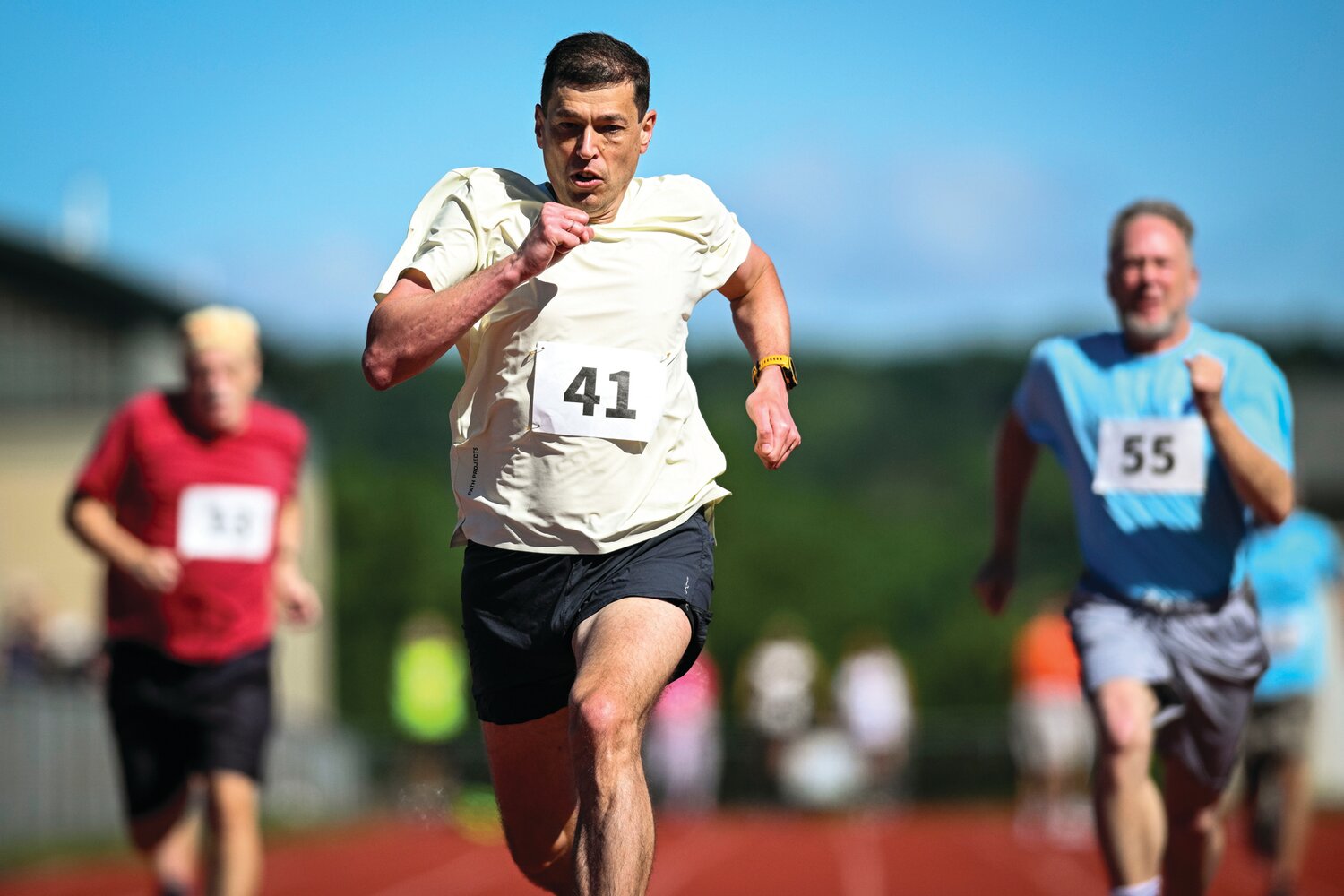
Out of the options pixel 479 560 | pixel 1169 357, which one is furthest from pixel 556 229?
pixel 1169 357

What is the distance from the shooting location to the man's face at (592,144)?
4.66 meters

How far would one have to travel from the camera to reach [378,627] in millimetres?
36469

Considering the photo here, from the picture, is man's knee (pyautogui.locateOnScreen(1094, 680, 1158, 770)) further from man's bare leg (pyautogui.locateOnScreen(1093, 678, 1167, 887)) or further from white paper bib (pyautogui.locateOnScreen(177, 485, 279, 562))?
white paper bib (pyautogui.locateOnScreen(177, 485, 279, 562))

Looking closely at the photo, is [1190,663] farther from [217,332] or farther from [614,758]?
[217,332]

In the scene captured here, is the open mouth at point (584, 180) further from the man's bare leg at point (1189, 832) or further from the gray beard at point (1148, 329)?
the man's bare leg at point (1189, 832)

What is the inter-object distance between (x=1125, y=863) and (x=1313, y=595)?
4.41 meters

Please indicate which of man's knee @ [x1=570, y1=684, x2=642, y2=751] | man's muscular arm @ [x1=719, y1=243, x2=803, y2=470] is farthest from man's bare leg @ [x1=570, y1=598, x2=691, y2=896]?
man's muscular arm @ [x1=719, y1=243, x2=803, y2=470]

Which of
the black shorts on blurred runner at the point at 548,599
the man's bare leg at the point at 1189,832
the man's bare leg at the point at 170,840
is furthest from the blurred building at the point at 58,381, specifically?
the black shorts on blurred runner at the point at 548,599

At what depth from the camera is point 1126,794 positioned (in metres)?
5.82

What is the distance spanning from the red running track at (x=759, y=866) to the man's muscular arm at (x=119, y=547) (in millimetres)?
5306

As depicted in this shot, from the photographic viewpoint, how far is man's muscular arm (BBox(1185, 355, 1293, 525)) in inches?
225

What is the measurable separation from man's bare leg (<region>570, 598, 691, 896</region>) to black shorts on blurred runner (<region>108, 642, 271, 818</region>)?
285 centimetres

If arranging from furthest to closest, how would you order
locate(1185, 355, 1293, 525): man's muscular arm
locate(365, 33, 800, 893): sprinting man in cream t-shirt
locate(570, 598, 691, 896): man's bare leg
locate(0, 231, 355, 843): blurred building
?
locate(0, 231, 355, 843): blurred building < locate(1185, 355, 1293, 525): man's muscular arm < locate(365, 33, 800, 893): sprinting man in cream t-shirt < locate(570, 598, 691, 896): man's bare leg

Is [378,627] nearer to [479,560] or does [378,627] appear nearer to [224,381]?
[224,381]
